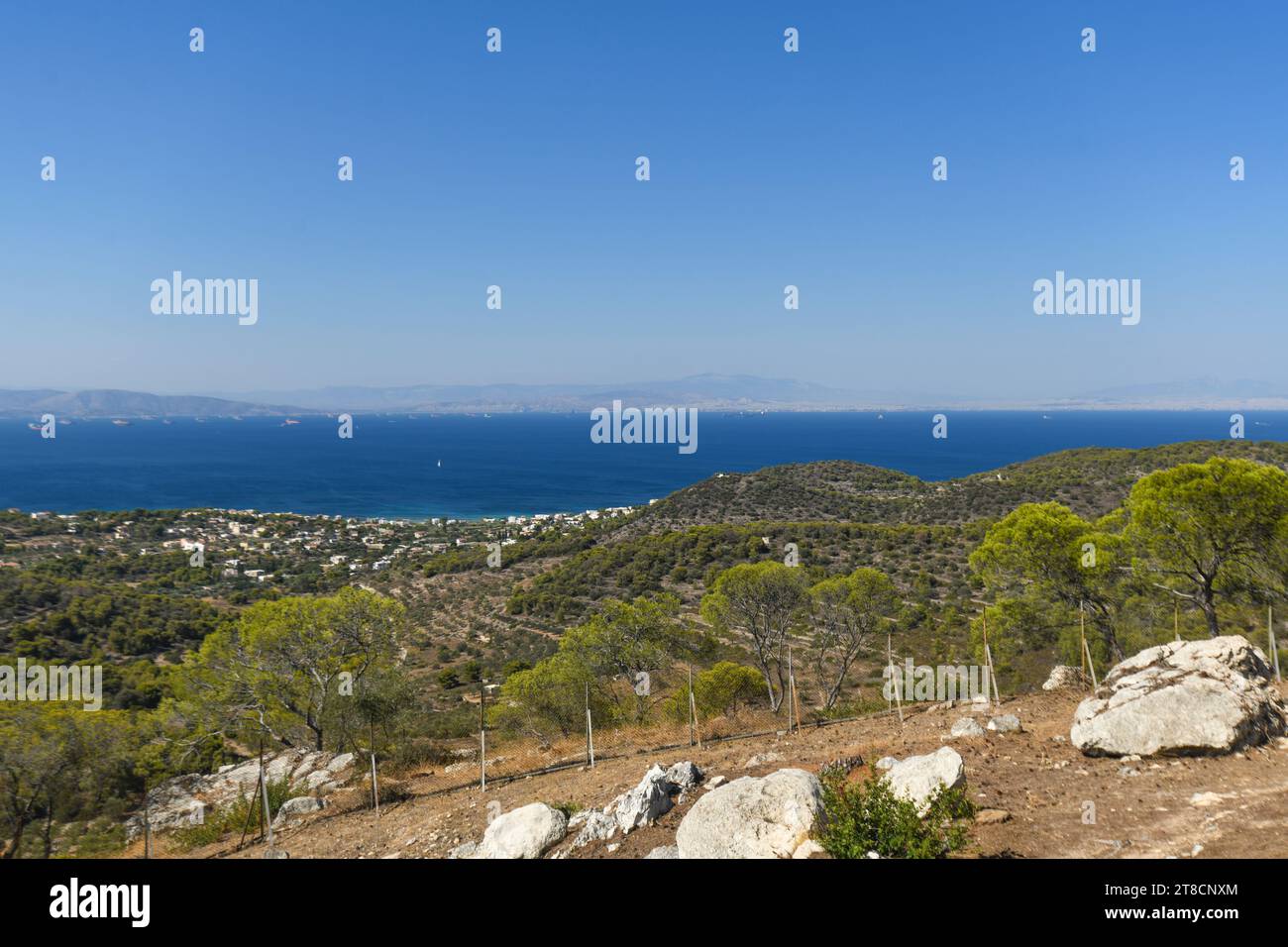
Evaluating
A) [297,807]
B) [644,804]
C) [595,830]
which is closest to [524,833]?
[595,830]

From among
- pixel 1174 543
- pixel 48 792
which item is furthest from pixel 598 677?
pixel 1174 543

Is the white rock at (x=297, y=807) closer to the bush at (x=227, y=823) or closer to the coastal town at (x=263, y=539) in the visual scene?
the bush at (x=227, y=823)

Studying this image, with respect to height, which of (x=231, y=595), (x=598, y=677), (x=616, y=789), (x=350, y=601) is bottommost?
(x=231, y=595)

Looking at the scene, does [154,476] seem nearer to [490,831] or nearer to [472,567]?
[472,567]

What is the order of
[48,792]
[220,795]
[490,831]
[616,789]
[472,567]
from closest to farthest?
[490,831], [616,789], [48,792], [220,795], [472,567]

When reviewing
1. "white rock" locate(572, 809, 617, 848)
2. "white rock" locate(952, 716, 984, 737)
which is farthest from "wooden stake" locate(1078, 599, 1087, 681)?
"white rock" locate(572, 809, 617, 848)

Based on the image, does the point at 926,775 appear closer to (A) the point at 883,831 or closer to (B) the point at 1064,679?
(A) the point at 883,831

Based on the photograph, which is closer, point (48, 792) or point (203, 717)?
point (48, 792)
